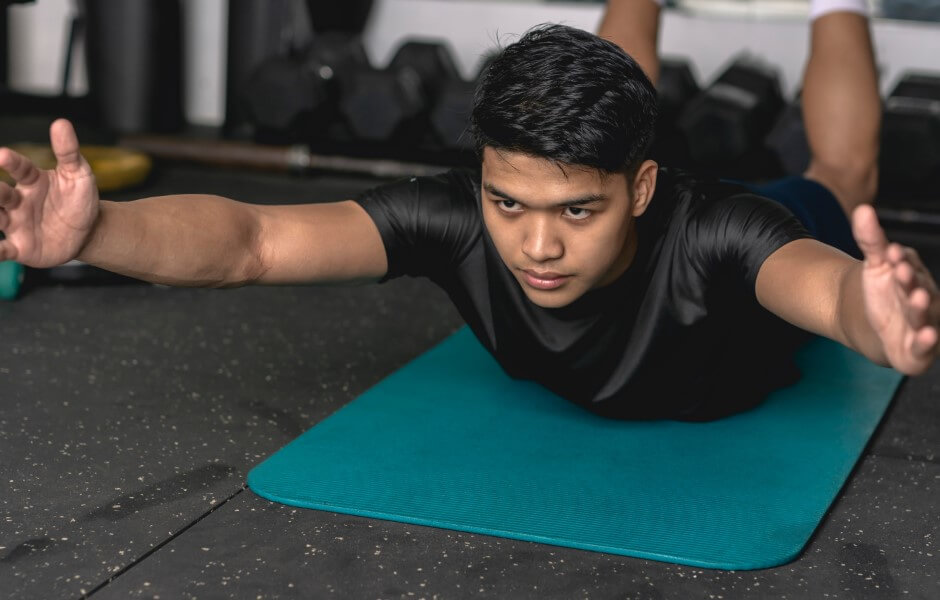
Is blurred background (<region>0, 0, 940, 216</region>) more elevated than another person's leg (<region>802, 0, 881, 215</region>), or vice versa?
another person's leg (<region>802, 0, 881, 215</region>)

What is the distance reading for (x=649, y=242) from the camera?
1.73 m

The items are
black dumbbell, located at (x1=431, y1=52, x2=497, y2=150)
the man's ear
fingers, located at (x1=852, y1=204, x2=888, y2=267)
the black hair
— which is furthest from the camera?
black dumbbell, located at (x1=431, y1=52, x2=497, y2=150)

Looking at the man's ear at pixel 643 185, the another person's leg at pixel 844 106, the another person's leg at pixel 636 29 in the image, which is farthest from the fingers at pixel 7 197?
the another person's leg at pixel 844 106

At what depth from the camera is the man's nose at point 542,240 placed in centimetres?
149

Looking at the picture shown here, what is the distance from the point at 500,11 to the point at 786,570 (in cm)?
306

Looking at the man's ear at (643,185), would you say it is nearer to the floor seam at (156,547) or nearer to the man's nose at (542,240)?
the man's nose at (542,240)

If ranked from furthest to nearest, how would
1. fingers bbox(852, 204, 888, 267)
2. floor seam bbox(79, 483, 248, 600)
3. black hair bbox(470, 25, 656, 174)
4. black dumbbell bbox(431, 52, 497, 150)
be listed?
black dumbbell bbox(431, 52, 497, 150)
black hair bbox(470, 25, 656, 174)
floor seam bbox(79, 483, 248, 600)
fingers bbox(852, 204, 888, 267)

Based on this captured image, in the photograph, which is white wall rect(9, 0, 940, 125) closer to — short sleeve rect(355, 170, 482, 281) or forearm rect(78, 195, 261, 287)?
short sleeve rect(355, 170, 482, 281)

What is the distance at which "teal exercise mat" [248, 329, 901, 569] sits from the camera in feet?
4.99

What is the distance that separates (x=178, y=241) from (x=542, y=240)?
46 cm

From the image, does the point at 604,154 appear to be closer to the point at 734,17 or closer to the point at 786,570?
the point at 786,570

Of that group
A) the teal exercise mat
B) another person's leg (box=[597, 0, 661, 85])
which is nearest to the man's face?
the teal exercise mat

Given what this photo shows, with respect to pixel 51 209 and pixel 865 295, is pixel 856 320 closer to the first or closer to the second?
pixel 865 295

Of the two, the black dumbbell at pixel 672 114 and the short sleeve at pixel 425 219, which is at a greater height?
the short sleeve at pixel 425 219
